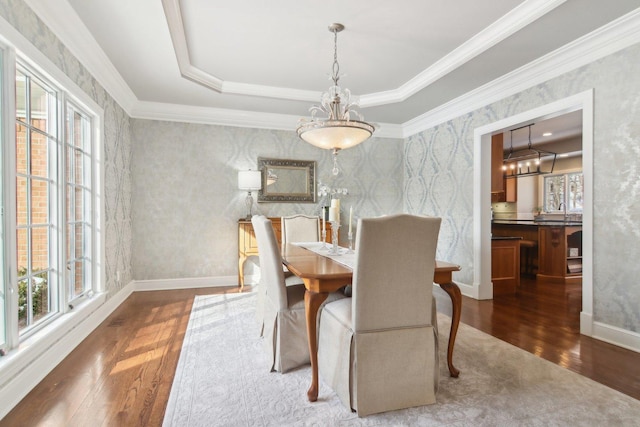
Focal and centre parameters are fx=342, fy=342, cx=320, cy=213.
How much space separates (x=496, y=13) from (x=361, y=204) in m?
3.21

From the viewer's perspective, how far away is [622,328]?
2.64 m

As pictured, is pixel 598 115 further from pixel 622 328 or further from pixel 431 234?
pixel 431 234

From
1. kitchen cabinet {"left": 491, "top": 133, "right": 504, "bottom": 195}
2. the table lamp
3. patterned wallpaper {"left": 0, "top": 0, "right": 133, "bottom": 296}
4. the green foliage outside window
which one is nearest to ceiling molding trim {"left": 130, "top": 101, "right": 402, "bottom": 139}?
patterned wallpaper {"left": 0, "top": 0, "right": 133, "bottom": 296}

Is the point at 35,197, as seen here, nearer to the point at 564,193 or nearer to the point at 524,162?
the point at 524,162

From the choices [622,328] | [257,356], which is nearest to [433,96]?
[622,328]

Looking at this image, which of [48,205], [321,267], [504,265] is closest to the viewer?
[321,267]

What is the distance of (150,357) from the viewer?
A: 242 centimetres

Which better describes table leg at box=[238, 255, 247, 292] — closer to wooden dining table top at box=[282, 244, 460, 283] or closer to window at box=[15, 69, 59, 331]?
wooden dining table top at box=[282, 244, 460, 283]

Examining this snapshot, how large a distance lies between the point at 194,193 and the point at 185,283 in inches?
48.6

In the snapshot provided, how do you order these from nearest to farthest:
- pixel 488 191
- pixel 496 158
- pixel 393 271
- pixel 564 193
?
1. pixel 393 271
2. pixel 488 191
3. pixel 496 158
4. pixel 564 193

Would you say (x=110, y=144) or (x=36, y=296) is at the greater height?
(x=110, y=144)

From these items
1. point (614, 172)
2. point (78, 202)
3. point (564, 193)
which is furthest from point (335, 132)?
point (564, 193)

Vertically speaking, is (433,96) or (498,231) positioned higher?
(433,96)

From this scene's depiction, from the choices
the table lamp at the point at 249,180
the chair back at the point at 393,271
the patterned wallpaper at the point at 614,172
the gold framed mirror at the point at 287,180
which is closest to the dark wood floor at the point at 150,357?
the patterned wallpaper at the point at 614,172
